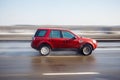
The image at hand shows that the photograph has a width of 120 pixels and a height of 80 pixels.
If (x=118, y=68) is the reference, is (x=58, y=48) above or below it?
above

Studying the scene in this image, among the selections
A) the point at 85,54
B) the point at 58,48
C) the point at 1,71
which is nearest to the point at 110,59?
the point at 85,54

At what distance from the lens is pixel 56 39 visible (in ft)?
54.0

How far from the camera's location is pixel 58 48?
54.5 feet

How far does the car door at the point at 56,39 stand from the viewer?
16.5 m

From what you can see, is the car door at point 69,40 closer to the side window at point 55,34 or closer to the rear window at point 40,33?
the side window at point 55,34

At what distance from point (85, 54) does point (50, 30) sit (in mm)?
2274

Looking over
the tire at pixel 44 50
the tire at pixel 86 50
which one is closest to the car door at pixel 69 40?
the tire at pixel 86 50

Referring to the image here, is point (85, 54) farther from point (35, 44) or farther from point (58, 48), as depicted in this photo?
point (35, 44)

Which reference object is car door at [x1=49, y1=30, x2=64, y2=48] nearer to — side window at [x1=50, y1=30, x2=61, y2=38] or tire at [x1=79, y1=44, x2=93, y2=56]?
side window at [x1=50, y1=30, x2=61, y2=38]

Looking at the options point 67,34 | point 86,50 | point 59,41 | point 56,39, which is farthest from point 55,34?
point 86,50

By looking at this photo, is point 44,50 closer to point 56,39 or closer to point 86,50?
point 56,39

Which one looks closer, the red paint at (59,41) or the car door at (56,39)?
the red paint at (59,41)

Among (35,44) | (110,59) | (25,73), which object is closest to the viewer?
(25,73)

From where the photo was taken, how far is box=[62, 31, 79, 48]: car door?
650 inches
